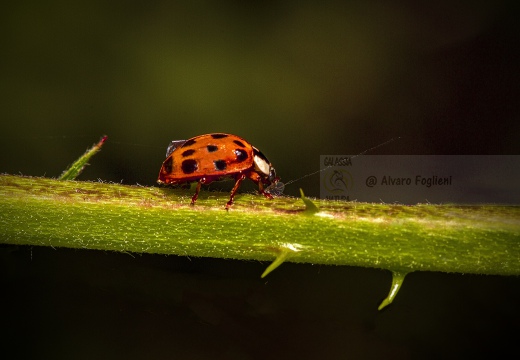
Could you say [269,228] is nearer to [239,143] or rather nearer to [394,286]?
[394,286]

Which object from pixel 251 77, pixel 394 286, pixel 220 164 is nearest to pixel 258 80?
pixel 251 77

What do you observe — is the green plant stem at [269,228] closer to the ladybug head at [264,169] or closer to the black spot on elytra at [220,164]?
the black spot on elytra at [220,164]

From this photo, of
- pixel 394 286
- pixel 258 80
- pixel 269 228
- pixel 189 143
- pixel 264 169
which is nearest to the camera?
pixel 394 286

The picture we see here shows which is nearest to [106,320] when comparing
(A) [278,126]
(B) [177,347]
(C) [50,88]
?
(B) [177,347]

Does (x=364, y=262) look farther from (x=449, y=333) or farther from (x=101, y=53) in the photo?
(x=101, y=53)

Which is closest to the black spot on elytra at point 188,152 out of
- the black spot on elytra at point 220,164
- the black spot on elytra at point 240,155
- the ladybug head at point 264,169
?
the black spot on elytra at point 220,164

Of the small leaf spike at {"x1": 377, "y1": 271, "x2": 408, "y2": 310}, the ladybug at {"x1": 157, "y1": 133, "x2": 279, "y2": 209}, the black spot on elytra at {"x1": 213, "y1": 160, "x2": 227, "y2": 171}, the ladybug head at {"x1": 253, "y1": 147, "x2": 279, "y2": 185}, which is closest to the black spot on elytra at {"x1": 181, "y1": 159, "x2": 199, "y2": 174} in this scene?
the ladybug at {"x1": 157, "y1": 133, "x2": 279, "y2": 209}
